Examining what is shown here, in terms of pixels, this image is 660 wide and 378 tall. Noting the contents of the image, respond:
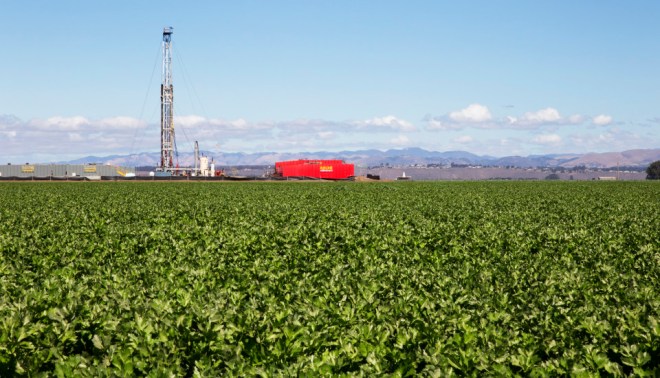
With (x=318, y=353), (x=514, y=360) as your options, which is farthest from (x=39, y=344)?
(x=514, y=360)

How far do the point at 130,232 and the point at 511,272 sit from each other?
34.9ft

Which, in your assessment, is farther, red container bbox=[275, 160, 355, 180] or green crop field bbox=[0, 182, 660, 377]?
red container bbox=[275, 160, 355, 180]

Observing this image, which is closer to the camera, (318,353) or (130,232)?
(318,353)

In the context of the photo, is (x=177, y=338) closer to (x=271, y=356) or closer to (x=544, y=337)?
(x=271, y=356)

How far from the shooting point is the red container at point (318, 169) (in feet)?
369

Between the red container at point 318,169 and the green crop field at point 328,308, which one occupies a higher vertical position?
the red container at point 318,169

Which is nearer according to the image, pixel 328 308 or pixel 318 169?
pixel 328 308

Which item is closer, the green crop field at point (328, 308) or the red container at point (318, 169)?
the green crop field at point (328, 308)

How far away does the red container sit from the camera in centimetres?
11256

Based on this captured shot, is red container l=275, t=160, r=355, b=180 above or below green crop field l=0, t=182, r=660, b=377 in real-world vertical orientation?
above

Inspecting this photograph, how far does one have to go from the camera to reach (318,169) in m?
113

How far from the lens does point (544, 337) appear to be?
25.7 ft

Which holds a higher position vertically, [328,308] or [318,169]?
[318,169]

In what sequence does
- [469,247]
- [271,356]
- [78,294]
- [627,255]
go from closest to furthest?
1. [271,356]
2. [78,294]
3. [627,255]
4. [469,247]
